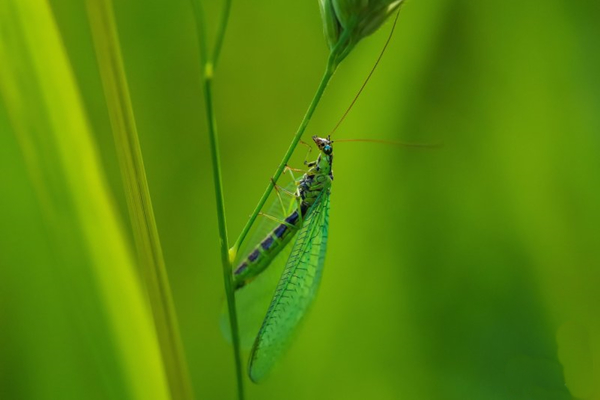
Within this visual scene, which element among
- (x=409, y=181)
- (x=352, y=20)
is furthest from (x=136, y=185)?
(x=409, y=181)

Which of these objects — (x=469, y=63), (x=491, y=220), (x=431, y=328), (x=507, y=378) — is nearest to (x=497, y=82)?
(x=469, y=63)

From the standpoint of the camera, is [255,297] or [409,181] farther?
[409,181]

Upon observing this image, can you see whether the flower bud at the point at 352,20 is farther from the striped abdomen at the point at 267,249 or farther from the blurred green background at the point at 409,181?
the blurred green background at the point at 409,181

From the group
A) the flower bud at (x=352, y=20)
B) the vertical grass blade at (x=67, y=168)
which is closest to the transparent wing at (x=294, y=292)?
the vertical grass blade at (x=67, y=168)

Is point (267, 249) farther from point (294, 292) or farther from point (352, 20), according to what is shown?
point (352, 20)

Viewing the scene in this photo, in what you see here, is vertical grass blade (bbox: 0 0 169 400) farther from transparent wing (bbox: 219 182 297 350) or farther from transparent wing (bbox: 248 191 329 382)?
transparent wing (bbox: 219 182 297 350)

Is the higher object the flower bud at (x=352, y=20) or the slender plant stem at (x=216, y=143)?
the flower bud at (x=352, y=20)

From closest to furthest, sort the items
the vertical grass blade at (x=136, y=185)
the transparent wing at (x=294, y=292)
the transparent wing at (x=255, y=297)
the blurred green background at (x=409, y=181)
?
the vertical grass blade at (x=136, y=185)
the transparent wing at (x=294, y=292)
the transparent wing at (x=255, y=297)
the blurred green background at (x=409, y=181)

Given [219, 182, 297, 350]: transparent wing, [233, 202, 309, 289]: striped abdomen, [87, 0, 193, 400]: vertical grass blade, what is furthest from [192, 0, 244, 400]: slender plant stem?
[219, 182, 297, 350]: transparent wing
